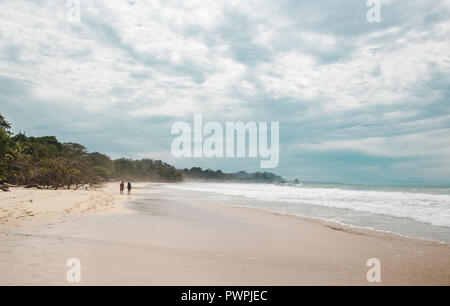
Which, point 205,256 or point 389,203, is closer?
point 205,256

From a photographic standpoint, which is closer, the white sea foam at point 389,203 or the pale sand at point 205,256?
the pale sand at point 205,256

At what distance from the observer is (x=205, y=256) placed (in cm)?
566

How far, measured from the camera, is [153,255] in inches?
213

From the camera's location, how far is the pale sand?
4.19 metres

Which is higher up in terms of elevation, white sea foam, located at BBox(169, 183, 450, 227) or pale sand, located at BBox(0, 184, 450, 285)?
pale sand, located at BBox(0, 184, 450, 285)

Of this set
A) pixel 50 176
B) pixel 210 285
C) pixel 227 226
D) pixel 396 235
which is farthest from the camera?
pixel 50 176

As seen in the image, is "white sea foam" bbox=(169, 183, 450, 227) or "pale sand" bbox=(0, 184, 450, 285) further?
"white sea foam" bbox=(169, 183, 450, 227)

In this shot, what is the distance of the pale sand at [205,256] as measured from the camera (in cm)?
419

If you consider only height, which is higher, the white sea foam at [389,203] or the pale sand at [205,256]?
the pale sand at [205,256]

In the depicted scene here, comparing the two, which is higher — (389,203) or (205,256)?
(205,256)

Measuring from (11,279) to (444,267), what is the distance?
295 inches
